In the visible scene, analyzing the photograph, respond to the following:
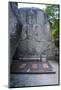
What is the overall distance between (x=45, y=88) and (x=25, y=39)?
0.77 meters

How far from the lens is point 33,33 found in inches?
119

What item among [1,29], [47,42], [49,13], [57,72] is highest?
[49,13]

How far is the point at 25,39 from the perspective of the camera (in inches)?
Result: 119

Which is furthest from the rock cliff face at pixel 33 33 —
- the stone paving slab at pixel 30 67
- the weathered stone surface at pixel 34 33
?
the stone paving slab at pixel 30 67

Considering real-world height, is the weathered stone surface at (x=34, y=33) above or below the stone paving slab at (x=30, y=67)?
above

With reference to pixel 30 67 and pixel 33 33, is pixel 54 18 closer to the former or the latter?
pixel 33 33

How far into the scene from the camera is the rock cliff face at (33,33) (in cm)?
299

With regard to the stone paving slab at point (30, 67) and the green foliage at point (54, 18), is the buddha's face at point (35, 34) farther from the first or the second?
the stone paving slab at point (30, 67)

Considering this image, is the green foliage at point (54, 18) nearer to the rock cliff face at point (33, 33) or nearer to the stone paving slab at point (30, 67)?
the rock cliff face at point (33, 33)

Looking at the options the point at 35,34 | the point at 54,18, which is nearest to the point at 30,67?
the point at 35,34

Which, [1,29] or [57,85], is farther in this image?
[57,85]

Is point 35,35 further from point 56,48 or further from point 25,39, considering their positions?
point 56,48

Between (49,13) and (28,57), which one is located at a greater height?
(49,13)

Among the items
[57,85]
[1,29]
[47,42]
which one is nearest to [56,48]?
[47,42]
